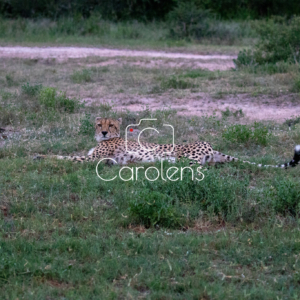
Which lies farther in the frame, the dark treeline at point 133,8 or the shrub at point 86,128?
the dark treeline at point 133,8

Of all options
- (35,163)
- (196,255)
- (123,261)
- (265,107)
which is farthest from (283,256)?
(265,107)

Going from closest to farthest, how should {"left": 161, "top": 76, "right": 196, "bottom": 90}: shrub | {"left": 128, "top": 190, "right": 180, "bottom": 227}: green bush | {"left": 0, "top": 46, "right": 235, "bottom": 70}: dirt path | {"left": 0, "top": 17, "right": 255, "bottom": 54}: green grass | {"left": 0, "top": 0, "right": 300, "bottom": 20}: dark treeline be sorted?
{"left": 128, "top": 190, "right": 180, "bottom": 227}: green bush, {"left": 161, "top": 76, "right": 196, "bottom": 90}: shrub, {"left": 0, "top": 46, "right": 235, "bottom": 70}: dirt path, {"left": 0, "top": 17, "right": 255, "bottom": 54}: green grass, {"left": 0, "top": 0, "right": 300, "bottom": 20}: dark treeline

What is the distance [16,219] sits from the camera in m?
4.42

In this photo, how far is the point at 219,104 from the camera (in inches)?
360

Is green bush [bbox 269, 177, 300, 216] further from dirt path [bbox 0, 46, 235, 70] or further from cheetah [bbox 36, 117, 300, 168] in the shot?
dirt path [bbox 0, 46, 235, 70]

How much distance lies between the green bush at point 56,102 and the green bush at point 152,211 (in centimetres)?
434

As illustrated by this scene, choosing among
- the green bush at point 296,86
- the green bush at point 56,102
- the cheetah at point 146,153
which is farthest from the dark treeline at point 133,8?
the cheetah at point 146,153

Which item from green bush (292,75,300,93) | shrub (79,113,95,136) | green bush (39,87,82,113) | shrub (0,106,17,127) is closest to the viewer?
shrub (79,113,95,136)

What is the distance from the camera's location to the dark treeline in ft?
74.0

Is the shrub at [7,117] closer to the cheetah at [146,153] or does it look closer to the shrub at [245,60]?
the cheetah at [146,153]

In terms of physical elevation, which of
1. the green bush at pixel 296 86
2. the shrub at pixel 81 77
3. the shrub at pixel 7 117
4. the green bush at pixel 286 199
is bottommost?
the shrub at pixel 7 117

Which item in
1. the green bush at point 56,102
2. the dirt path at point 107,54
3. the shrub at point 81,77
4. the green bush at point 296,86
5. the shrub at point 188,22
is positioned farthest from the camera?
the shrub at point 188,22

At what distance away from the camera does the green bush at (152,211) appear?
4.38 meters

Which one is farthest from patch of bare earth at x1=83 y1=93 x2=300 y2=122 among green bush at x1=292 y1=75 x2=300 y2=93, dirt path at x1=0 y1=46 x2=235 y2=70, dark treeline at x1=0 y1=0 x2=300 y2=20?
dark treeline at x1=0 y1=0 x2=300 y2=20
